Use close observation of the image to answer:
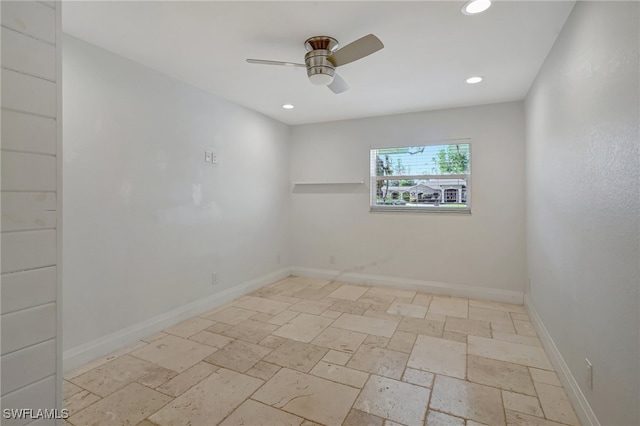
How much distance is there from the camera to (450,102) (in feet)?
12.3

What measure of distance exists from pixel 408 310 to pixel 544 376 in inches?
56.4

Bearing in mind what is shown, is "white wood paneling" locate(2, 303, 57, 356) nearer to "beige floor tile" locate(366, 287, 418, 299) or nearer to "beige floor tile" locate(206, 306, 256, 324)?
"beige floor tile" locate(206, 306, 256, 324)

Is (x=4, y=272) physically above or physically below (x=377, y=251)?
above

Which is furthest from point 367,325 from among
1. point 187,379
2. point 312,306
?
point 187,379

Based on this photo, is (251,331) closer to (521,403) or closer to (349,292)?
(349,292)

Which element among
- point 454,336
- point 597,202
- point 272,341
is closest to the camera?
point 597,202

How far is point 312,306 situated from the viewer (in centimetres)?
362

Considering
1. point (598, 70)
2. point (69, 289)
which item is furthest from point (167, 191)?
point (598, 70)

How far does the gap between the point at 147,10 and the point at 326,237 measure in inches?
136

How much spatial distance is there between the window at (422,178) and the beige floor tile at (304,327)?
1.85m

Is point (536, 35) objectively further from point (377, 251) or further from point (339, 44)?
point (377, 251)

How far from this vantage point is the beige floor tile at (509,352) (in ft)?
7.86

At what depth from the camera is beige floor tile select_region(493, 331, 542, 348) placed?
2699 mm

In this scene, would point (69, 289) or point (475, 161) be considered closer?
point (69, 289)
